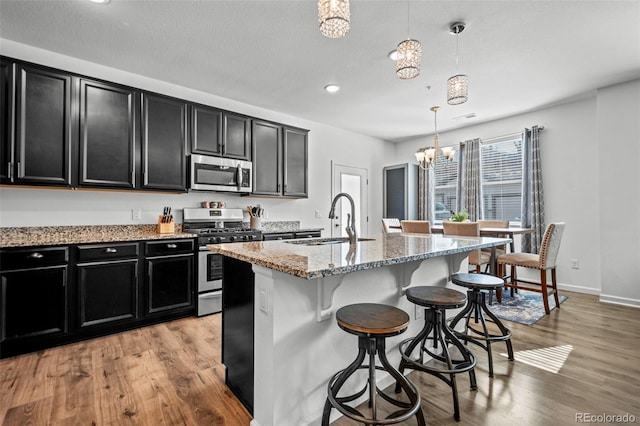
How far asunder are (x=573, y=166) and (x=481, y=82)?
2.08 m

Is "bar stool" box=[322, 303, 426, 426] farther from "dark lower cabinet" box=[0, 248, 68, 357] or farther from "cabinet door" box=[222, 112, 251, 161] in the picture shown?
"cabinet door" box=[222, 112, 251, 161]

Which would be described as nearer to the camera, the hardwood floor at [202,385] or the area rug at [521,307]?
the hardwood floor at [202,385]

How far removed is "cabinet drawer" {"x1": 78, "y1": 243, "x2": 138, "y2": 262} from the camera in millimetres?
2648

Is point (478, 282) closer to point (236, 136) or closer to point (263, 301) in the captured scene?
point (263, 301)

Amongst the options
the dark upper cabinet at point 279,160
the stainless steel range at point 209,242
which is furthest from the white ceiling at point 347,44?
the stainless steel range at point 209,242

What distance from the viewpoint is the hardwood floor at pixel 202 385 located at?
5.51ft

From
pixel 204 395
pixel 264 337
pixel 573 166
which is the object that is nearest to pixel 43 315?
pixel 204 395

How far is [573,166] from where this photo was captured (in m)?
4.38

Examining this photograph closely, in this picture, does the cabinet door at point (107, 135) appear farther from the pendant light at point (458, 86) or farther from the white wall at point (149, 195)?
the pendant light at point (458, 86)

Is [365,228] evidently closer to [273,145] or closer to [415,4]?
[273,145]

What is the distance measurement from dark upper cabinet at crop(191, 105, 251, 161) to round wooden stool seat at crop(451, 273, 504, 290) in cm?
299

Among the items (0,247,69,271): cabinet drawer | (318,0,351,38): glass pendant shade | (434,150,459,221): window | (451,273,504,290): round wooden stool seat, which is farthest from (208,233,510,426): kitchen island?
(434,150,459,221): window

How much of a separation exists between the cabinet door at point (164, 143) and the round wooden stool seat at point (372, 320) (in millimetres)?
2758

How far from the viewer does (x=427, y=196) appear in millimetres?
6117
